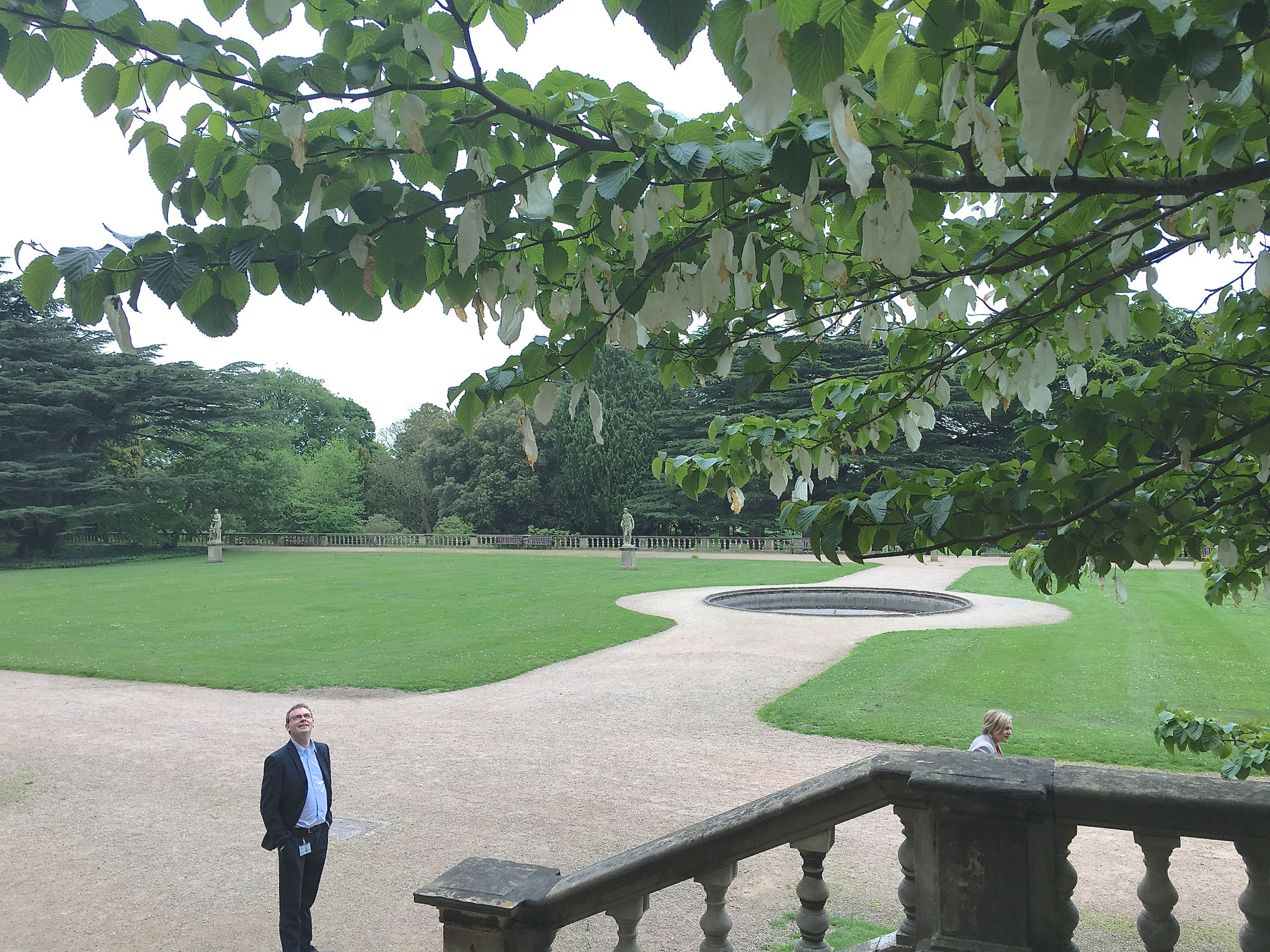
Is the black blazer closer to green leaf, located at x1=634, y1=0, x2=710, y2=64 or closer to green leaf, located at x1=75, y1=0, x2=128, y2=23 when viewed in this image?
green leaf, located at x1=75, y1=0, x2=128, y2=23

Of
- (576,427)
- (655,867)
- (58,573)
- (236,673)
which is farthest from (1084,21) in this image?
(576,427)

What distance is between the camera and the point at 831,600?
24719mm

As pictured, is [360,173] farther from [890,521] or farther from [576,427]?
[576,427]

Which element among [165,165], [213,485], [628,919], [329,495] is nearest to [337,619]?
[628,919]

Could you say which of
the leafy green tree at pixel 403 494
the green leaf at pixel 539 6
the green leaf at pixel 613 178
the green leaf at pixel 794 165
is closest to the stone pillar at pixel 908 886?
the green leaf at pixel 794 165

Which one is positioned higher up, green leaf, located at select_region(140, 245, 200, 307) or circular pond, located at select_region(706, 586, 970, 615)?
green leaf, located at select_region(140, 245, 200, 307)

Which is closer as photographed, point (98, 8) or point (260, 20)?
point (98, 8)

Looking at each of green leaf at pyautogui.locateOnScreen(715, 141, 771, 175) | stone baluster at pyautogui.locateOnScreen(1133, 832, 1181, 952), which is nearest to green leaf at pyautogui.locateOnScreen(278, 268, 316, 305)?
green leaf at pyautogui.locateOnScreen(715, 141, 771, 175)

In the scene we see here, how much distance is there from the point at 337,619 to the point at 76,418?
33.4 meters

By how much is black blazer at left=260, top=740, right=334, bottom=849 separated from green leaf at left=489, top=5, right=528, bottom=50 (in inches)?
184

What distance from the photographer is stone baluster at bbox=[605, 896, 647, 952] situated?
3361mm

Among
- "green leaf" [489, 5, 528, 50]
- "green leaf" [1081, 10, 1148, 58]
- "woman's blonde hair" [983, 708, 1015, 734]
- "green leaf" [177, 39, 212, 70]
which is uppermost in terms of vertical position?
"green leaf" [489, 5, 528, 50]

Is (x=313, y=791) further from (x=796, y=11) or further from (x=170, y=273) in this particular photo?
(x=796, y=11)

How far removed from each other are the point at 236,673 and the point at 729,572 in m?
19.6
